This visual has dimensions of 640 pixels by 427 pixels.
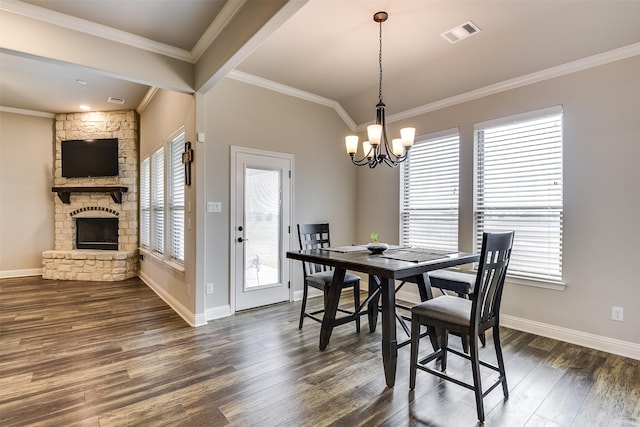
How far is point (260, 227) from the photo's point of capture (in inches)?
165

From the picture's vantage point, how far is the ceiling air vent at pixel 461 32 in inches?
117

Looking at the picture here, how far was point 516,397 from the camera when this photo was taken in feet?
7.14

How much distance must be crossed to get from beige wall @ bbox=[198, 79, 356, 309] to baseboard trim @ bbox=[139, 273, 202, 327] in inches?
7.5

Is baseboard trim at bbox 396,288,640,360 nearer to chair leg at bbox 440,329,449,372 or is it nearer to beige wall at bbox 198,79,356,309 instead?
chair leg at bbox 440,329,449,372

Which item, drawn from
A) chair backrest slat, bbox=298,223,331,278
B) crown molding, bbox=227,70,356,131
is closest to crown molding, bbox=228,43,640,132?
crown molding, bbox=227,70,356,131

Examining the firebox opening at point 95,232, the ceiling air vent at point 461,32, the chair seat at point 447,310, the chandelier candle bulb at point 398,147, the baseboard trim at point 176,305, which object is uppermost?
the ceiling air vent at point 461,32

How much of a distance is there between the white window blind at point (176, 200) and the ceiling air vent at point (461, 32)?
10.5ft

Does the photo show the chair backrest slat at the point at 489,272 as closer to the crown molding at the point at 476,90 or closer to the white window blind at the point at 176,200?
the crown molding at the point at 476,90

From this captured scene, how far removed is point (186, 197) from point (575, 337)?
4.31m

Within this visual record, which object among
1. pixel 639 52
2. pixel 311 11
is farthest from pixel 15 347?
pixel 639 52

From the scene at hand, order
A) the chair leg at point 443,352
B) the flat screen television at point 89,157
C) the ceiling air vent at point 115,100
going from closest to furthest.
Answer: the chair leg at point 443,352 < the ceiling air vent at point 115,100 < the flat screen television at point 89,157

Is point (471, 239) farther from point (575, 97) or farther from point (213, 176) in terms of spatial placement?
point (213, 176)

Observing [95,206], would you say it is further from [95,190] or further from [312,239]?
[312,239]

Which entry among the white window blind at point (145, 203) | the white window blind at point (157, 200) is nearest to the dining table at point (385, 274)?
the white window blind at point (157, 200)
